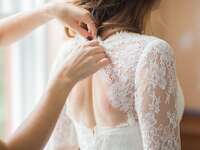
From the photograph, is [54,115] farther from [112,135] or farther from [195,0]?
[195,0]

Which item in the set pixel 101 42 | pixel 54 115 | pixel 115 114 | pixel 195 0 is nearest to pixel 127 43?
pixel 101 42

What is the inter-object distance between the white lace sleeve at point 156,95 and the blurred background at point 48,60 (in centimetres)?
91

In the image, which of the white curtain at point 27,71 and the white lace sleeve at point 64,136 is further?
the white curtain at point 27,71

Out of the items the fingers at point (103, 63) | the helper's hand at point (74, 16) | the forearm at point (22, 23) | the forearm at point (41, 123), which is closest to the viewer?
the forearm at point (41, 123)

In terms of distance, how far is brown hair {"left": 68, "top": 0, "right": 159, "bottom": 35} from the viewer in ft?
4.26

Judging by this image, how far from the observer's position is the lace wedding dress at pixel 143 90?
120cm

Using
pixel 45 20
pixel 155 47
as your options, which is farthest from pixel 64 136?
pixel 155 47

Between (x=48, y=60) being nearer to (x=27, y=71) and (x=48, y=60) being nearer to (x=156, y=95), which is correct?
(x=27, y=71)

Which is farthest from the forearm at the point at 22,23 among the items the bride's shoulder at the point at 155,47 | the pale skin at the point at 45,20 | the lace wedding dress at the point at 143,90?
the bride's shoulder at the point at 155,47

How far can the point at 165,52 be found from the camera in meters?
1.21

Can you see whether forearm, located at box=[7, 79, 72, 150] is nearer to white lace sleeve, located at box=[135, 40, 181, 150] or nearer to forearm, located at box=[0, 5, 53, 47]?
white lace sleeve, located at box=[135, 40, 181, 150]

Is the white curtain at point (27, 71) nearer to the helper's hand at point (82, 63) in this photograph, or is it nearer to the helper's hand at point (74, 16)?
the helper's hand at point (74, 16)

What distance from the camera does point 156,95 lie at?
121 centimetres

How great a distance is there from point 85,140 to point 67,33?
0.35 m
